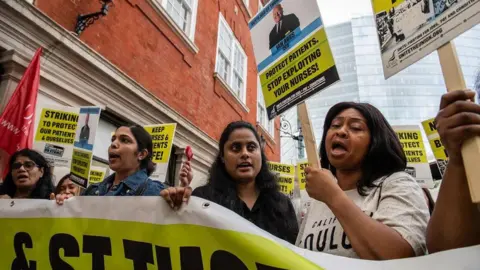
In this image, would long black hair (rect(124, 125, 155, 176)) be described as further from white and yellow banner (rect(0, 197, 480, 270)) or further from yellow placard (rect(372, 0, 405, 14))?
yellow placard (rect(372, 0, 405, 14))

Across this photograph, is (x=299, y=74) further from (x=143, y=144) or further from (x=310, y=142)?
(x=143, y=144)

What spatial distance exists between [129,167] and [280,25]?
148 cm

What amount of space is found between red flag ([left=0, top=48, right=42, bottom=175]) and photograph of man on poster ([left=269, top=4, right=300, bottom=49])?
2767 mm

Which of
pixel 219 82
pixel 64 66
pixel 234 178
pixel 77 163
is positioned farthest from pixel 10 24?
pixel 219 82

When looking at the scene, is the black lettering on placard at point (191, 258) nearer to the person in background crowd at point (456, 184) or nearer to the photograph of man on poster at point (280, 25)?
the person in background crowd at point (456, 184)

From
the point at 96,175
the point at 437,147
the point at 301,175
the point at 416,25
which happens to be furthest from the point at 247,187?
the point at 301,175

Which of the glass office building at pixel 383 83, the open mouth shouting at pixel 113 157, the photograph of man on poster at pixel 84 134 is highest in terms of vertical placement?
the glass office building at pixel 383 83

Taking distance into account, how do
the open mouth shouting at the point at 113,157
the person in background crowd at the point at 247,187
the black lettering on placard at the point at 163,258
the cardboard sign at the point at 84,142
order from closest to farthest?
the black lettering on placard at the point at 163,258 < the person in background crowd at the point at 247,187 < the open mouth shouting at the point at 113,157 < the cardboard sign at the point at 84,142

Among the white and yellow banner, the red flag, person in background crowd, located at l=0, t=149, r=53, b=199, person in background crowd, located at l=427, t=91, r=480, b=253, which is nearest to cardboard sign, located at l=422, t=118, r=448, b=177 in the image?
person in background crowd, located at l=427, t=91, r=480, b=253

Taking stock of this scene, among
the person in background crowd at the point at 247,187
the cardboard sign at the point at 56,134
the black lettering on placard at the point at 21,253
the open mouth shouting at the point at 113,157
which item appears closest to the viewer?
the black lettering on placard at the point at 21,253

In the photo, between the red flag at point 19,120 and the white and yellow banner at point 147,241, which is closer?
the white and yellow banner at point 147,241

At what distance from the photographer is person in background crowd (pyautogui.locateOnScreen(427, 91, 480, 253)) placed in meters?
1.03

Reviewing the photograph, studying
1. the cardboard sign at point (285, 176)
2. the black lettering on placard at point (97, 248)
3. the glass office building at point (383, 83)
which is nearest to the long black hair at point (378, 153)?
the black lettering on placard at point (97, 248)

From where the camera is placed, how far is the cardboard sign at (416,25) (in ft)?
3.95
